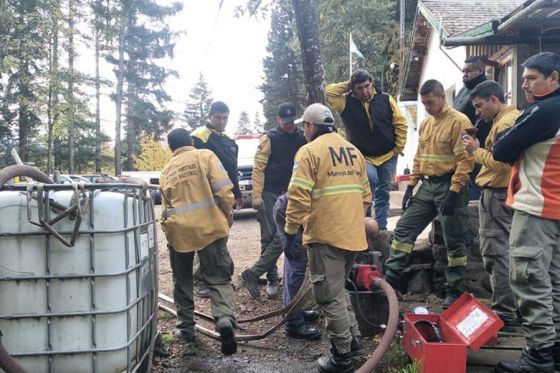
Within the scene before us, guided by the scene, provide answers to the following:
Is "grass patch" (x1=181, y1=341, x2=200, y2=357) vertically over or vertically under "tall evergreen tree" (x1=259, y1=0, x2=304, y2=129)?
under

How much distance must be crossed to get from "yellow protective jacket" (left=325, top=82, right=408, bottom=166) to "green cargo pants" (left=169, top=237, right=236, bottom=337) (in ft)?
6.23

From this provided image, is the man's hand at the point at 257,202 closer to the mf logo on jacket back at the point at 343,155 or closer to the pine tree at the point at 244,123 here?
the mf logo on jacket back at the point at 343,155

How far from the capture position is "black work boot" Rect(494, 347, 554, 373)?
3094mm

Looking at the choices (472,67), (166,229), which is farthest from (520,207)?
(166,229)

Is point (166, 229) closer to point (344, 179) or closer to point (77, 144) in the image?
point (344, 179)

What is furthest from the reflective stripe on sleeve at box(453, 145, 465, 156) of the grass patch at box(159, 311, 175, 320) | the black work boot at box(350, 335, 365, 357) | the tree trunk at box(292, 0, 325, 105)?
the grass patch at box(159, 311, 175, 320)

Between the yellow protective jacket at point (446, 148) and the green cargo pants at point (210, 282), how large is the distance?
208 centimetres

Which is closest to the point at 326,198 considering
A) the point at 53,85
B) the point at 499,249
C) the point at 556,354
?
the point at 499,249

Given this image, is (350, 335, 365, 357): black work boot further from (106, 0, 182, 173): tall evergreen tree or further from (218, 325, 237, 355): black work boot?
(106, 0, 182, 173): tall evergreen tree

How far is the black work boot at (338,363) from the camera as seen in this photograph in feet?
11.3

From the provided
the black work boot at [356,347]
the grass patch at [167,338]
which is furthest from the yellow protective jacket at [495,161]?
the grass patch at [167,338]

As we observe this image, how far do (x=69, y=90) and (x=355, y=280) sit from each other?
2206 cm

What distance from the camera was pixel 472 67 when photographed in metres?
5.01

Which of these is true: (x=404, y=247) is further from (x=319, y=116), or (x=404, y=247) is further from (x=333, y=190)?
(x=319, y=116)
